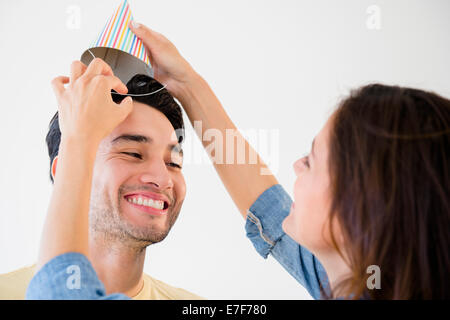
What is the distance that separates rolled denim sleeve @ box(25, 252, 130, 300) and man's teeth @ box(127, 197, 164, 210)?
1.50 ft

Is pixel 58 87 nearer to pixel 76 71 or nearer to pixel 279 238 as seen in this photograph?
pixel 76 71

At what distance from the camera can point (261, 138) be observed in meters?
1.71

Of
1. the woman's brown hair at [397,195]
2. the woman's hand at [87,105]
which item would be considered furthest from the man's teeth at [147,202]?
the woman's brown hair at [397,195]

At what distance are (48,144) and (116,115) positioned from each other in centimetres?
52

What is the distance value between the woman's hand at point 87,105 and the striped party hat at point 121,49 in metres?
0.14

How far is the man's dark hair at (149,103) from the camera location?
4.29ft

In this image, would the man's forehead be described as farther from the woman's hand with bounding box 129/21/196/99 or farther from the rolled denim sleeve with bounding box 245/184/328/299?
the rolled denim sleeve with bounding box 245/184/328/299

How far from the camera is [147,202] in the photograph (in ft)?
4.16

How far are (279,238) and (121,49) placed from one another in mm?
683

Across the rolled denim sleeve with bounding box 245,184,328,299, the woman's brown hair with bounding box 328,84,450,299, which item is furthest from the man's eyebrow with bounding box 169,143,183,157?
the woman's brown hair with bounding box 328,84,450,299

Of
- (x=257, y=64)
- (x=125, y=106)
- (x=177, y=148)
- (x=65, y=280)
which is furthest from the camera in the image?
(x=257, y=64)

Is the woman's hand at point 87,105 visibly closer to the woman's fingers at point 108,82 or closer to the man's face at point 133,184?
the woman's fingers at point 108,82

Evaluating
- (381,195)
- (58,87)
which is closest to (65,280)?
(58,87)

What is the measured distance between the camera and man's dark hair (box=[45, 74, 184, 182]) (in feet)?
4.29
